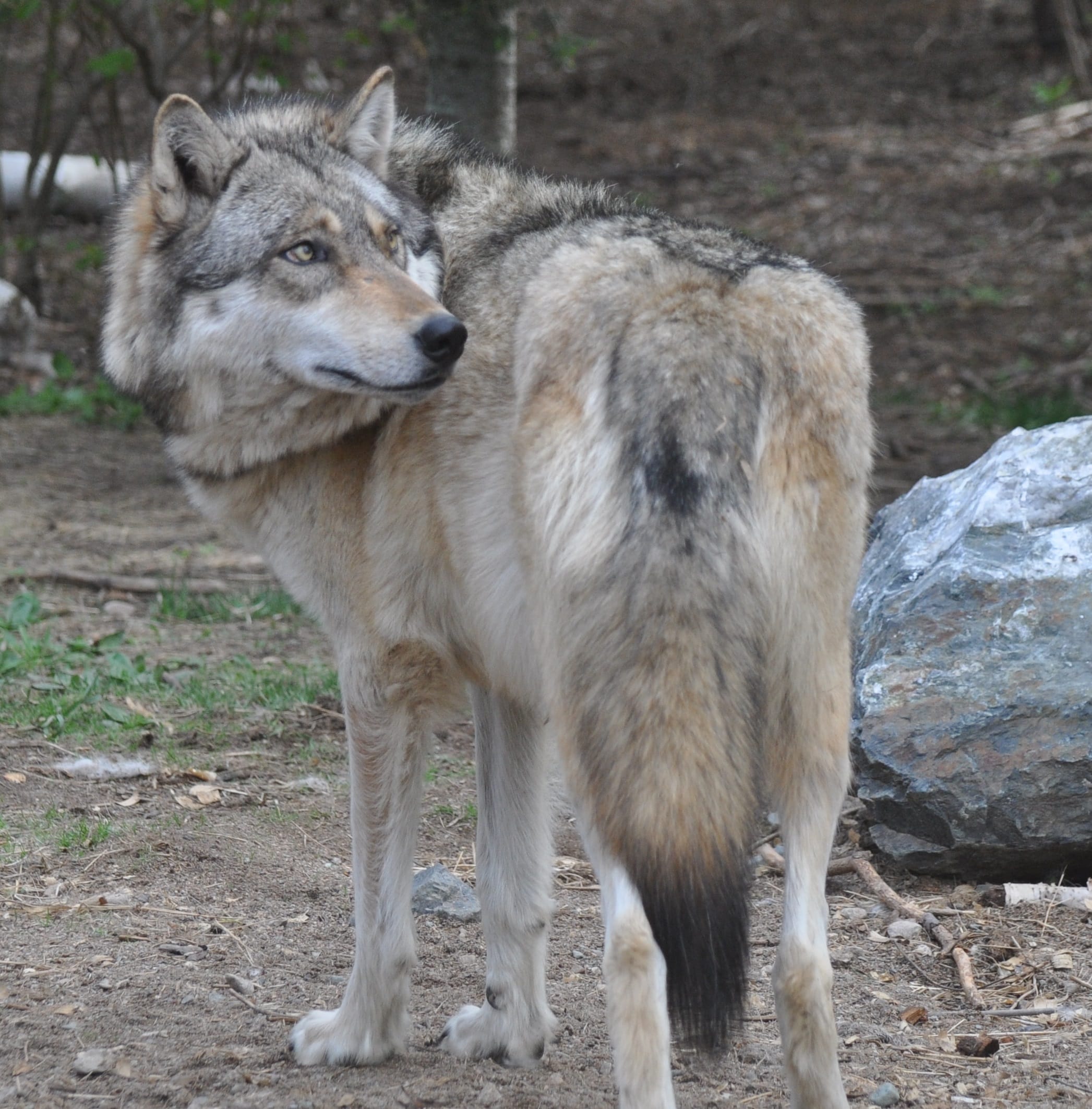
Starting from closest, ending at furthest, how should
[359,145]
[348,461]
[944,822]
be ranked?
[348,461] < [359,145] < [944,822]

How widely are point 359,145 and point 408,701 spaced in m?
1.40

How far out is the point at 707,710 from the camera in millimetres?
2436

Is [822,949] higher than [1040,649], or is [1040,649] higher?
[1040,649]

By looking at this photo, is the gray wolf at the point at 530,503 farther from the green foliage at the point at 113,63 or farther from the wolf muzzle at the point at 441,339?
the green foliage at the point at 113,63

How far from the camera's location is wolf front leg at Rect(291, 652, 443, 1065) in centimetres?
309

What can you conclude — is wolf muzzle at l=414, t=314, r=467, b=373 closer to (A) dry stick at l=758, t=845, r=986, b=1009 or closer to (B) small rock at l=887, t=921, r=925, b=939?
(A) dry stick at l=758, t=845, r=986, b=1009

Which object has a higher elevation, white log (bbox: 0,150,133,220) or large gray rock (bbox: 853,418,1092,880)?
white log (bbox: 0,150,133,220)

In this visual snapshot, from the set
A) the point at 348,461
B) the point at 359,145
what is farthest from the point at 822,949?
the point at 359,145

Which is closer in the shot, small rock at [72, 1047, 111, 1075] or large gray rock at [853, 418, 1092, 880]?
small rock at [72, 1047, 111, 1075]

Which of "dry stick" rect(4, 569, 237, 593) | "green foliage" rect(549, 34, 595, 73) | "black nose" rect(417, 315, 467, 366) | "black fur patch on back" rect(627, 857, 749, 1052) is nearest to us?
"black fur patch on back" rect(627, 857, 749, 1052)

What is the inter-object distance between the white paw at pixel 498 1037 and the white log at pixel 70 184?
891cm

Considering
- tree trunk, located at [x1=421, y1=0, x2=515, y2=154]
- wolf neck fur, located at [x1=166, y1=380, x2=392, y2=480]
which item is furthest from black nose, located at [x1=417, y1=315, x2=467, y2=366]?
tree trunk, located at [x1=421, y1=0, x2=515, y2=154]

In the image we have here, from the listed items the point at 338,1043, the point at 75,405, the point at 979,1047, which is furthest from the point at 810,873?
the point at 75,405

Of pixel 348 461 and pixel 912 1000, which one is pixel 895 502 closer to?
pixel 912 1000
